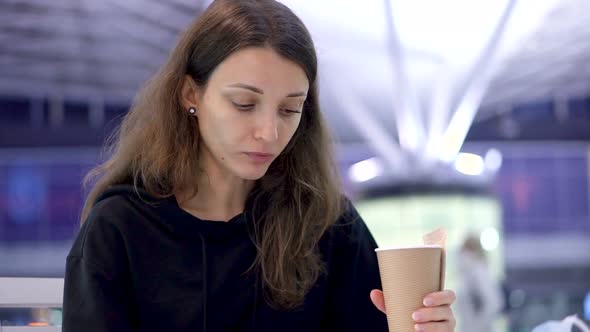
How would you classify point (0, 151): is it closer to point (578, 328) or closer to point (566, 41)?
point (566, 41)

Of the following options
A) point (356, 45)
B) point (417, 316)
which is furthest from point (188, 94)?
point (356, 45)

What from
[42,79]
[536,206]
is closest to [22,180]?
[42,79]

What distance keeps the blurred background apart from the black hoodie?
381 inches

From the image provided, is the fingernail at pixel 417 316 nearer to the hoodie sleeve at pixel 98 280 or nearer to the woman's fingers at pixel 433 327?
the woman's fingers at pixel 433 327

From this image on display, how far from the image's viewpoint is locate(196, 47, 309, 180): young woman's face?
124cm

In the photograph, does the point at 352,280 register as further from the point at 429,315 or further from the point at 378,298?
the point at 429,315

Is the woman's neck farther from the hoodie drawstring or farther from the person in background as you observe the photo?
the person in background

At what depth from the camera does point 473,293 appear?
10.8m

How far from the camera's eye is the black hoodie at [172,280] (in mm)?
1237

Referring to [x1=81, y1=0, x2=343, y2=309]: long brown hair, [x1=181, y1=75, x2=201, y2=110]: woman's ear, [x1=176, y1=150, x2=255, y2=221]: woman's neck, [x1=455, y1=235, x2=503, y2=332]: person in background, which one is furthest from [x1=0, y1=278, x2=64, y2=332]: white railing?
[x1=455, y1=235, x2=503, y2=332]: person in background

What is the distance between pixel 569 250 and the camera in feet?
67.5

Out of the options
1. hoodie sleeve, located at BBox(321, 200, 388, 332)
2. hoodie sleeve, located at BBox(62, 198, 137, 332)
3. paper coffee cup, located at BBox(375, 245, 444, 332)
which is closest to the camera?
paper coffee cup, located at BBox(375, 245, 444, 332)

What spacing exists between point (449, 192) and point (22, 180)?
34.3ft

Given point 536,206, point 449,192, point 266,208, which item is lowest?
point 266,208
